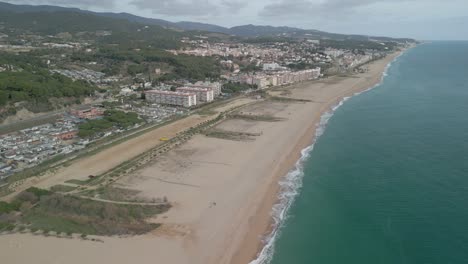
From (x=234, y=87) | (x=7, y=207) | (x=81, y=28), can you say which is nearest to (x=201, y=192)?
(x=7, y=207)

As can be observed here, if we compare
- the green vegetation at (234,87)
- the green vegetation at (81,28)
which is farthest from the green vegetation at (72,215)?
the green vegetation at (81,28)

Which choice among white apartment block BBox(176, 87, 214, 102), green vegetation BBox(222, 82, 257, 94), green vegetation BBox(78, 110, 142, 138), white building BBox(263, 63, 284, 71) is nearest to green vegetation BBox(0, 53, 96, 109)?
green vegetation BBox(78, 110, 142, 138)

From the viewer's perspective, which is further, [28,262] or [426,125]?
[426,125]

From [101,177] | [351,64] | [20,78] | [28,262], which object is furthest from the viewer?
[351,64]

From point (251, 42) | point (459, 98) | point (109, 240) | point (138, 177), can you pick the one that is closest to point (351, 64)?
point (459, 98)

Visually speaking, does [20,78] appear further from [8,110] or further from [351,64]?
[351,64]

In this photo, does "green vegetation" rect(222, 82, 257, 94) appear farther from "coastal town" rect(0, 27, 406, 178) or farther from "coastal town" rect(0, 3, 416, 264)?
"coastal town" rect(0, 3, 416, 264)

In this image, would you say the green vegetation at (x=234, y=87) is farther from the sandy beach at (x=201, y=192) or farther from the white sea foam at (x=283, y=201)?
the white sea foam at (x=283, y=201)
